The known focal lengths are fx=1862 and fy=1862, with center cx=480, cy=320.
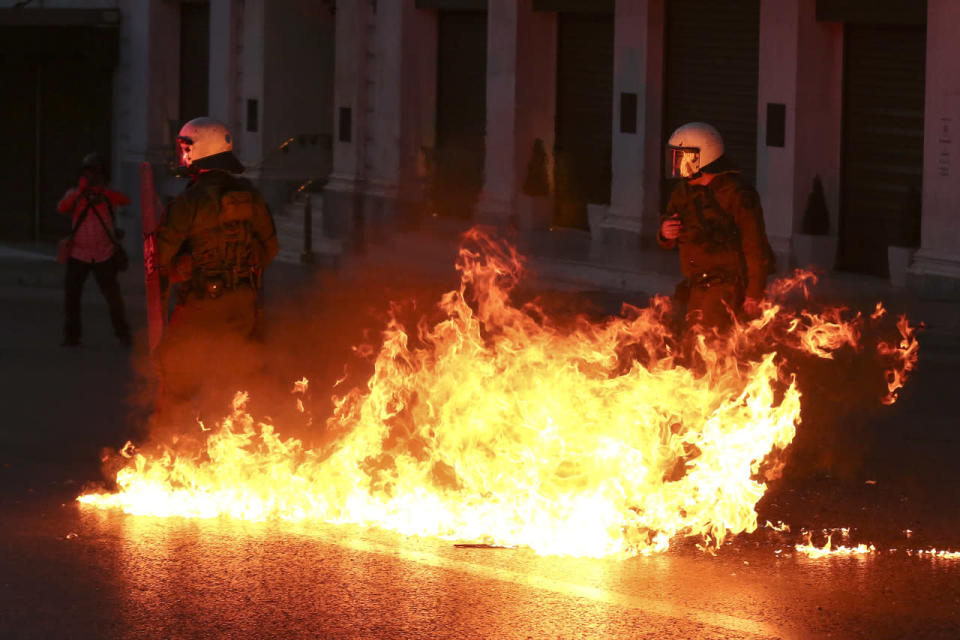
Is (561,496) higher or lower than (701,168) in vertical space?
lower

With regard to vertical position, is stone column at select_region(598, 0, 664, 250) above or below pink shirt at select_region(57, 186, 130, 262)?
above

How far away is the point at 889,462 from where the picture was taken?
33.1 ft

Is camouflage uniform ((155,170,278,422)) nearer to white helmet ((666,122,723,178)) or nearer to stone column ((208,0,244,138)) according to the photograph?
white helmet ((666,122,723,178))

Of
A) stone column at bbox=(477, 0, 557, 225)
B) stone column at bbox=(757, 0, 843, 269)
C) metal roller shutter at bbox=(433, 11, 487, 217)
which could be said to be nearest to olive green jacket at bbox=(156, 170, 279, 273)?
stone column at bbox=(757, 0, 843, 269)

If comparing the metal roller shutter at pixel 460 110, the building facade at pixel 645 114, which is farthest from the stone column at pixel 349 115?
Result: the metal roller shutter at pixel 460 110

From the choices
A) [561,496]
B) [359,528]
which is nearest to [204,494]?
[359,528]

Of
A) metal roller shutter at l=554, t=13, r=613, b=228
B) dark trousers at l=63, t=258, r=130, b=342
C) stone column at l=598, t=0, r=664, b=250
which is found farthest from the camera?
metal roller shutter at l=554, t=13, r=613, b=228

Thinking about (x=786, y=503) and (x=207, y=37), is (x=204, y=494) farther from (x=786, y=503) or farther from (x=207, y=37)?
(x=207, y=37)

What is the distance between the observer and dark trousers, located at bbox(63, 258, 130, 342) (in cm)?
1515

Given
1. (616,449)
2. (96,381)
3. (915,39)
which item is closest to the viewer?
(616,449)

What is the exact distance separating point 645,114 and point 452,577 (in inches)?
587

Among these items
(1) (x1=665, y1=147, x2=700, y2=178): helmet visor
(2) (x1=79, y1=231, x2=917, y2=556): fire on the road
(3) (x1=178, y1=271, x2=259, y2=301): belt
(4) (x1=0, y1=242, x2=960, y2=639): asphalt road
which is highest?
(1) (x1=665, y1=147, x2=700, y2=178): helmet visor

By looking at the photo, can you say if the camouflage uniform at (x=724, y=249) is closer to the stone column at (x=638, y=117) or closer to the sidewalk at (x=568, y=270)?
the sidewalk at (x=568, y=270)

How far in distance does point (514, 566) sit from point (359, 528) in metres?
0.91
